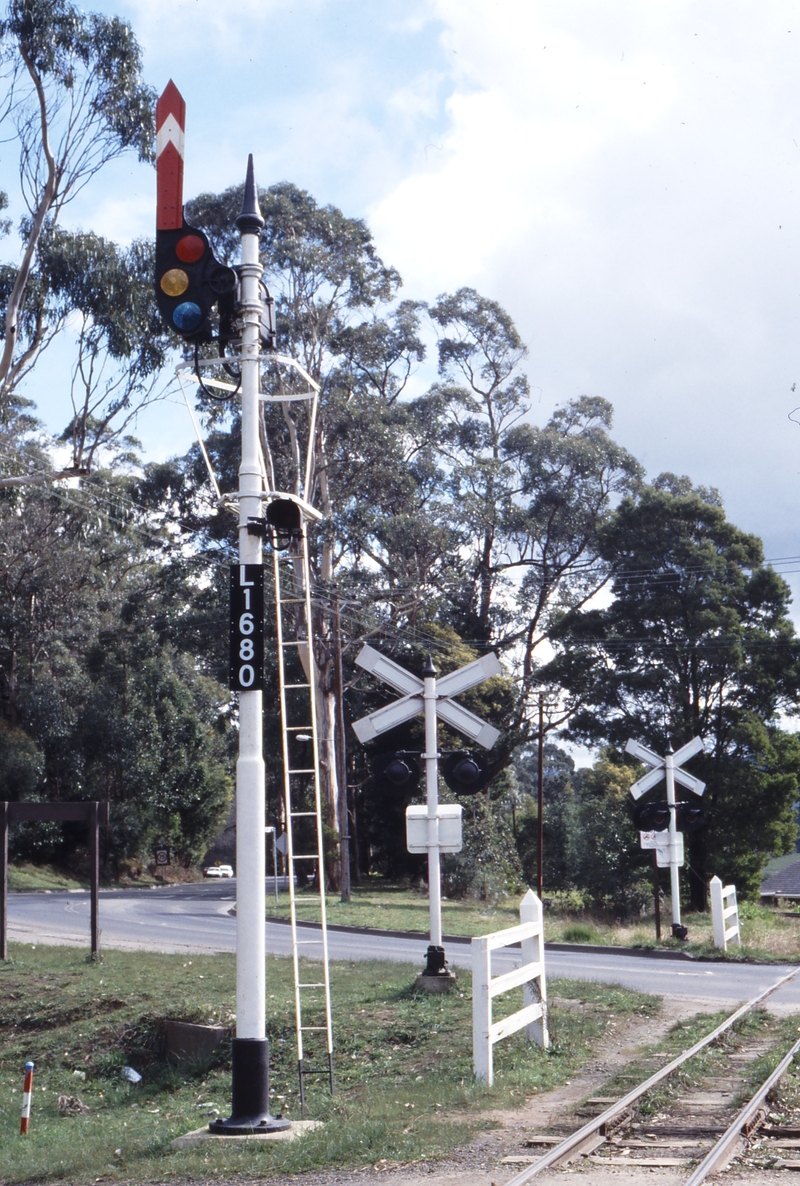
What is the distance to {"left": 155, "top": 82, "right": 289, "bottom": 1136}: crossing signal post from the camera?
7230 mm

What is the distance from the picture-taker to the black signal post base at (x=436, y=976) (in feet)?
39.3

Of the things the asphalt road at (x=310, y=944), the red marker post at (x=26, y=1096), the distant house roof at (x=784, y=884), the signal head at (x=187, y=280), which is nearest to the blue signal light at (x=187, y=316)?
the signal head at (x=187, y=280)

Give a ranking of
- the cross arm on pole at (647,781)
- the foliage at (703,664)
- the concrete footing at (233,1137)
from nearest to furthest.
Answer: the concrete footing at (233,1137) → the cross arm on pole at (647,781) → the foliage at (703,664)

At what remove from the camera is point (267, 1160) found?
6.49m

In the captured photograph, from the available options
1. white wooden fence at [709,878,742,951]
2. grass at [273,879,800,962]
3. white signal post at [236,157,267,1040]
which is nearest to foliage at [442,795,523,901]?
grass at [273,879,800,962]

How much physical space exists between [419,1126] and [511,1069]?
188 centimetres

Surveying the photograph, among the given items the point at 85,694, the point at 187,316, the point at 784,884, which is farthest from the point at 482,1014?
the point at 784,884

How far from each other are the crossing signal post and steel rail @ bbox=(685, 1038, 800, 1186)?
101 inches

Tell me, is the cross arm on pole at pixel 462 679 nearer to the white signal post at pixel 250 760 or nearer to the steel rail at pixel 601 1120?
the steel rail at pixel 601 1120

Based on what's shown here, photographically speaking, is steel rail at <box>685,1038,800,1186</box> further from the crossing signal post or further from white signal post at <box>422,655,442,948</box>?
white signal post at <box>422,655,442,948</box>

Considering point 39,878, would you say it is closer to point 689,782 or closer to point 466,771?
point 689,782

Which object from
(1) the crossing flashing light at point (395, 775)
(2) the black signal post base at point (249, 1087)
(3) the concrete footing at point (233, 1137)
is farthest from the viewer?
(1) the crossing flashing light at point (395, 775)

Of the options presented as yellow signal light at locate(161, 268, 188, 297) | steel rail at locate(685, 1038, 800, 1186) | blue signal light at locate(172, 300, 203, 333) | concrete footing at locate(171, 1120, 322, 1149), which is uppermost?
yellow signal light at locate(161, 268, 188, 297)

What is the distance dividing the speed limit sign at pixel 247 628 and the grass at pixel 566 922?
27.1ft
